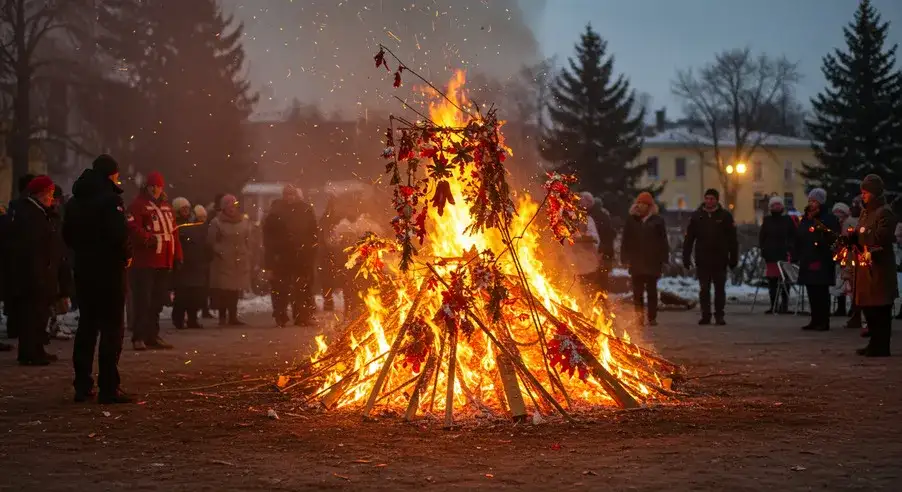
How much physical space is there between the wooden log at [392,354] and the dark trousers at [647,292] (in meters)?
8.37

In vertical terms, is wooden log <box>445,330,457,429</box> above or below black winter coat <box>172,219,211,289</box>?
below

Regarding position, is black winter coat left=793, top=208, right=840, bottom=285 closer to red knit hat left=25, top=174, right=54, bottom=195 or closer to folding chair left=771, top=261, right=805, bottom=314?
folding chair left=771, top=261, right=805, bottom=314

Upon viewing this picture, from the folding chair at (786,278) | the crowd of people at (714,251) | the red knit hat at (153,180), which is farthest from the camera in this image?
the folding chair at (786,278)

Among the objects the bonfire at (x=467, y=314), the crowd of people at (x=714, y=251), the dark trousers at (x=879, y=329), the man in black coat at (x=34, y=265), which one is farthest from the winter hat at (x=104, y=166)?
the dark trousers at (x=879, y=329)

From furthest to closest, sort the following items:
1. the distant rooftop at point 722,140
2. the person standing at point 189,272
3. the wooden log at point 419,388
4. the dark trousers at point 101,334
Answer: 1. the distant rooftop at point 722,140
2. the person standing at point 189,272
3. the dark trousers at point 101,334
4. the wooden log at point 419,388

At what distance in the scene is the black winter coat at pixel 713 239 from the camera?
672 inches

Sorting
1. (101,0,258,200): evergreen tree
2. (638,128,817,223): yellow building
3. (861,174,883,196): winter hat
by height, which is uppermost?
(638,128,817,223): yellow building

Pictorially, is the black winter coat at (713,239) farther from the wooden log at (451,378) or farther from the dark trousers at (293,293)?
the wooden log at (451,378)

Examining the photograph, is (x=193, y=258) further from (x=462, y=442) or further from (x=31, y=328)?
(x=462, y=442)

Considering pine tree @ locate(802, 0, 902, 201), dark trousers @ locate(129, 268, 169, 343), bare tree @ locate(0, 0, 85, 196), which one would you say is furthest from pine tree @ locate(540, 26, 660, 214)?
dark trousers @ locate(129, 268, 169, 343)

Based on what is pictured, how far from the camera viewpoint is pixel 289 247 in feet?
56.6

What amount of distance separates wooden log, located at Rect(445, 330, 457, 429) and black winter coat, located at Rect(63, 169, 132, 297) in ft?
9.82

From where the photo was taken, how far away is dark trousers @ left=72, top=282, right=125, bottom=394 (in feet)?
30.3

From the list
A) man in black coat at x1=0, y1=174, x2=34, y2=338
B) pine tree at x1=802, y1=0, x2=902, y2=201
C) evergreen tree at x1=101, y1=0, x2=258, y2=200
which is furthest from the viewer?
pine tree at x1=802, y1=0, x2=902, y2=201
